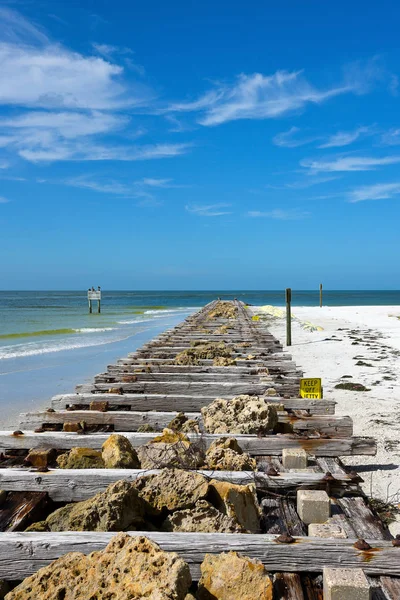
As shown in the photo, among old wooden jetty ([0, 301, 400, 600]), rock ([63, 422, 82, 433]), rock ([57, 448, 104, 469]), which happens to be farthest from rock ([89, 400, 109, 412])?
rock ([57, 448, 104, 469])

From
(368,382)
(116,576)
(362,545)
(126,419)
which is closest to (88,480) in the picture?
(116,576)

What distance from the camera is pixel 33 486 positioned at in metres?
3.01

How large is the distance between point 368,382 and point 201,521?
7727mm

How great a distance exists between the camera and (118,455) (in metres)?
3.29

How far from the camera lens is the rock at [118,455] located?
328 centimetres

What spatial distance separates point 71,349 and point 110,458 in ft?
48.2

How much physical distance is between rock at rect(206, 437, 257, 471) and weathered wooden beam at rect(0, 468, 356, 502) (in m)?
0.18

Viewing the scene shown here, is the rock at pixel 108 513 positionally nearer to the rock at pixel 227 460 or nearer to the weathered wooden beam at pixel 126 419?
the rock at pixel 227 460

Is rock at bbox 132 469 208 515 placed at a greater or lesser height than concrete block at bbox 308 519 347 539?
greater

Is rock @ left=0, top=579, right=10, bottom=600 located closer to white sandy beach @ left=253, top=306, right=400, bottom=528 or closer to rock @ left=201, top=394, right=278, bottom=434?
rock @ left=201, top=394, right=278, bottom=434

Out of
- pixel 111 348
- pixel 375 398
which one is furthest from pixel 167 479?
pixel 111 348

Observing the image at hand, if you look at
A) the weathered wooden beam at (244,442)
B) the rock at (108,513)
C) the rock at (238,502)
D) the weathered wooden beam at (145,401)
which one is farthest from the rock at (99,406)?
the rock at (238,502)

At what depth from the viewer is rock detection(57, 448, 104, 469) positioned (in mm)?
3355

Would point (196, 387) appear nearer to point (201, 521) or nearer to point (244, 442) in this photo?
point (244, 442)
